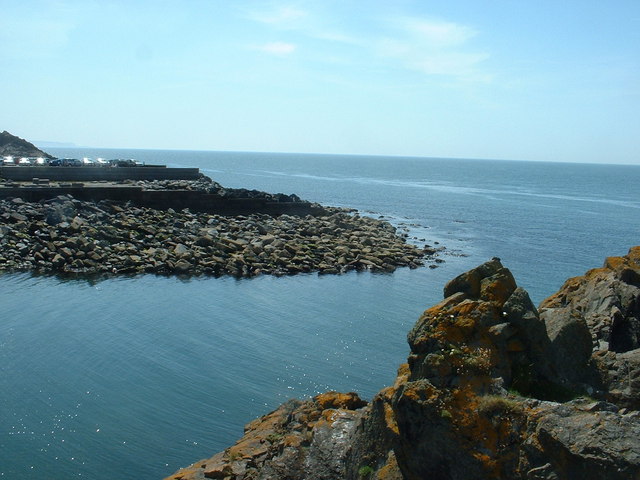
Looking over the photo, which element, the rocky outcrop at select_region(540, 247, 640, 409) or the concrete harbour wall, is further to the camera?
the concrete harbour wall

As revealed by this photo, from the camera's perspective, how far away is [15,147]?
10431cm

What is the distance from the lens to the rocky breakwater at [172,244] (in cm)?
3841

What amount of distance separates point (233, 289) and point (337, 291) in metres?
5.71

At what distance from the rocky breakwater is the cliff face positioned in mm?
26995

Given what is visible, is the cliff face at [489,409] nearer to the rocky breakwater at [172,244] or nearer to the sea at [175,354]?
the sea at [175,354]

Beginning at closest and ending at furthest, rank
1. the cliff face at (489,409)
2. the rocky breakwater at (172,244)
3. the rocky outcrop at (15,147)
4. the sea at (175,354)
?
the cliff face at (489,409)
the sea at (175,354)
the rocky breakwater at (172,244)
the rocky outcrop at (15,147)

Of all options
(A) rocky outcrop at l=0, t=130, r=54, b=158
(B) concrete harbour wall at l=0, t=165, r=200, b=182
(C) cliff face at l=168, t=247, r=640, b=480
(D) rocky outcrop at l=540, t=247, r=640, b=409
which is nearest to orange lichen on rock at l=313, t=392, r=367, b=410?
(C) cliff face at l=168, t=247, r=640, b=480

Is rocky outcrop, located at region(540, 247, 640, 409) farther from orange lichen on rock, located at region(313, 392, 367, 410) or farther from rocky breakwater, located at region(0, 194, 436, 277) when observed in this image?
rocky breakwater, located at region(0, 194, 436, 277)

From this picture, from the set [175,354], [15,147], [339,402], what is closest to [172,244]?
[175,354]

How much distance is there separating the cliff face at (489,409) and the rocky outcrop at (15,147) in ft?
326

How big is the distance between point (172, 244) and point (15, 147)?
7442 centimetres

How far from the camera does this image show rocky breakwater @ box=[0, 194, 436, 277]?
126 ft

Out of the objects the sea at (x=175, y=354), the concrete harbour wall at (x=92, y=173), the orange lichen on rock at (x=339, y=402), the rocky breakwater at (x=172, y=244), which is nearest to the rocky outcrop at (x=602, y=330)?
the orange lichen on rock at (x=339, y=402)

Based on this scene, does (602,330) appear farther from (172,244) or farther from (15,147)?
(15,147)
